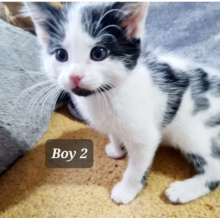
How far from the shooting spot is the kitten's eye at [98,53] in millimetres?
631

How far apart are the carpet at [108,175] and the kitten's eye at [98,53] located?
1.52 feet

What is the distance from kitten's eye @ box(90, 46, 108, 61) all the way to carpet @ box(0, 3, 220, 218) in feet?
1.52

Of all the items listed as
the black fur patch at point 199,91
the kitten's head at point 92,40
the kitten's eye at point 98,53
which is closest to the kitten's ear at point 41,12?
the kitten's head at point 92,40

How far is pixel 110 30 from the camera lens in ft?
2.10

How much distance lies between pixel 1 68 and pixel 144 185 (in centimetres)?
55

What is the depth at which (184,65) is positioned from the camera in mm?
902

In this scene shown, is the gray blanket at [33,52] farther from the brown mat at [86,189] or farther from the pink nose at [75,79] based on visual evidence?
the pink nose at [75,79]

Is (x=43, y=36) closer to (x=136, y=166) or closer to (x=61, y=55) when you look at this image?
(x=61, y=55)

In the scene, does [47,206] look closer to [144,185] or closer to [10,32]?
[144,185]

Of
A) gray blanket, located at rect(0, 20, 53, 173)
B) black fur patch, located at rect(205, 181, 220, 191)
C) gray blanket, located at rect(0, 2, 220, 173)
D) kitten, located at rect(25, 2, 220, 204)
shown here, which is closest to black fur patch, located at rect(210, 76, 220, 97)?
kitten, located at rect(25, 2, 220, 204)

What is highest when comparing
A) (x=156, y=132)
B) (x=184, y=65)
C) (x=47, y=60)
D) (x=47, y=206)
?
(x=47, y=60)

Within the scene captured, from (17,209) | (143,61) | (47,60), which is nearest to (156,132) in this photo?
(143,61)

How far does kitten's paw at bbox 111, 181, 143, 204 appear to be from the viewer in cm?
92

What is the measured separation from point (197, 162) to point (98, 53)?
471mm
